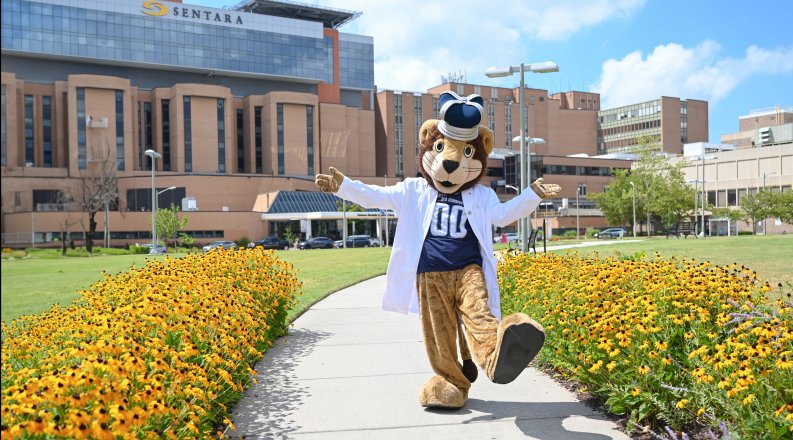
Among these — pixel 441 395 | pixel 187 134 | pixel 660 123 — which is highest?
pixel 660 123

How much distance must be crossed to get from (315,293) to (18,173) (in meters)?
68.0

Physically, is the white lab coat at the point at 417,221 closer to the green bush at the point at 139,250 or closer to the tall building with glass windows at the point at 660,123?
the green bush at the point at 139,250

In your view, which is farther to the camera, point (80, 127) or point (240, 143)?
point (240, 143)

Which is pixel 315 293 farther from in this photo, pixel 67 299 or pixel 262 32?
pixel 262 32

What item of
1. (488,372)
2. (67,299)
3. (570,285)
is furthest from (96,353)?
(67,299)

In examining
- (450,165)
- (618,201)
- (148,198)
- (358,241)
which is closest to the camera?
(450,165)

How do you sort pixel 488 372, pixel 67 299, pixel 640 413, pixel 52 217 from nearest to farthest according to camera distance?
pixel 640 413 < pixel 488 372 < pixel 67 299 < pixel 52 217

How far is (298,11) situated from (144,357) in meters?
98.8

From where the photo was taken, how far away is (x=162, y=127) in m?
80.6

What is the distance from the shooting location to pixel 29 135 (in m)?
75.1

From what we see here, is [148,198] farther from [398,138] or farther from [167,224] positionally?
[398,138]

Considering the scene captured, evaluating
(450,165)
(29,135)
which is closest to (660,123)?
(29,135)

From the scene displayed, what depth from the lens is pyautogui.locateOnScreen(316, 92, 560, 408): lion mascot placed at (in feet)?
17.4

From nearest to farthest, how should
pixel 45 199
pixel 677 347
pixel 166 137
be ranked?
pixel 677 347
pixel 45 199
pixel 166 137
